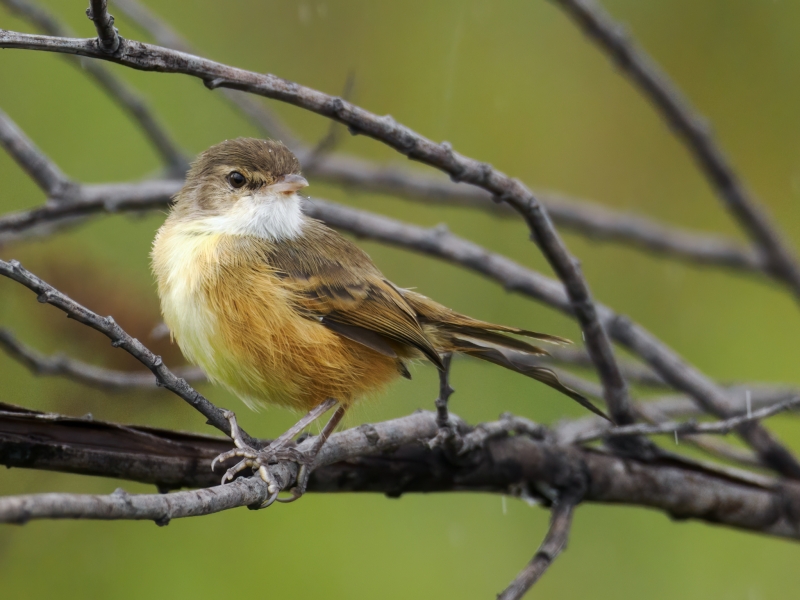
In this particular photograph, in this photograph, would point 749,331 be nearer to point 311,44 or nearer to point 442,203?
point 442,203

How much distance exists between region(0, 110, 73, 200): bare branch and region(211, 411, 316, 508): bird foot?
1.57 meters

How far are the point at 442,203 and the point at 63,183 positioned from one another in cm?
245

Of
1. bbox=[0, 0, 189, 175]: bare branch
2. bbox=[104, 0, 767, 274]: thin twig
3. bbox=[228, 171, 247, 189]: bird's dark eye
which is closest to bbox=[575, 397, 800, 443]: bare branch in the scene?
bbox=[228, 171, 247, 189]: bird's dark eye

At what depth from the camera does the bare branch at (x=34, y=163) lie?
355 centimetres

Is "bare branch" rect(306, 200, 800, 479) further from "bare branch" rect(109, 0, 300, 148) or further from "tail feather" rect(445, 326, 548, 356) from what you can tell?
"bare branch" rect(109, 0, 300, 148)

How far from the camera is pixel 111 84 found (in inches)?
167

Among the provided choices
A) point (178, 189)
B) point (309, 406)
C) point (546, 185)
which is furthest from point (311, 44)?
point (309, 406)

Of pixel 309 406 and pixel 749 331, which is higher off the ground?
pixel 749 331

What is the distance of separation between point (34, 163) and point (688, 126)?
3.01 meters

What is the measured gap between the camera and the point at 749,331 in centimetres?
686

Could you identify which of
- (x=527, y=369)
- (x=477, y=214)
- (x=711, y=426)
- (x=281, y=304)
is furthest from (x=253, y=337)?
(x=477, y=214)

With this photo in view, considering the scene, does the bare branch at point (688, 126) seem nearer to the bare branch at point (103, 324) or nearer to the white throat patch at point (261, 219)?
the white throat patch at point (261, 219)

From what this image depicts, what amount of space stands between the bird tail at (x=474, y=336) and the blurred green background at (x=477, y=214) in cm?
224

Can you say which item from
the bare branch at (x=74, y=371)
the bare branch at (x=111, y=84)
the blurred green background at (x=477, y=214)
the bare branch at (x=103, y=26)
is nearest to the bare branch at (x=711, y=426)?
the bare branch at (x=74, y=371)
